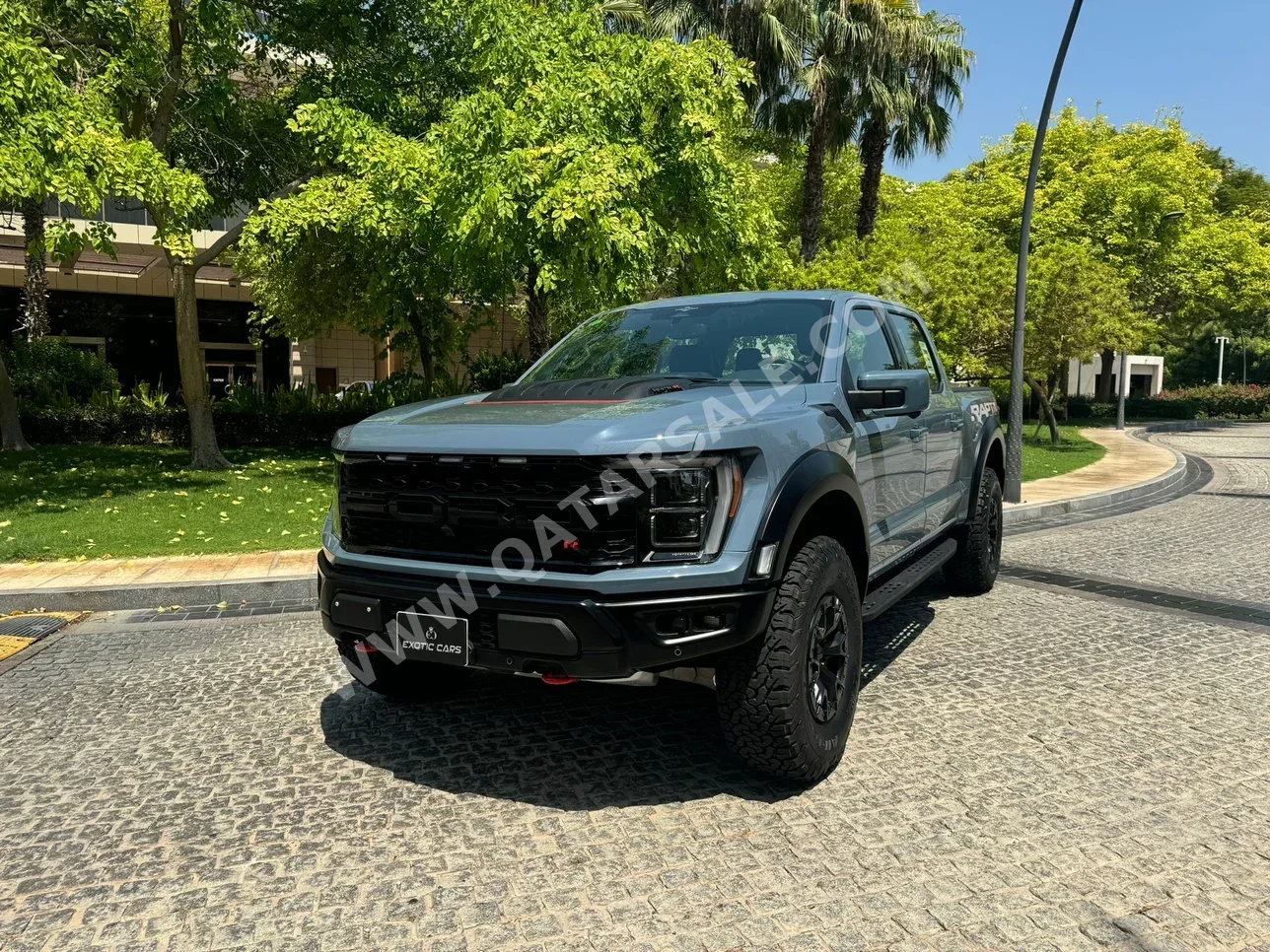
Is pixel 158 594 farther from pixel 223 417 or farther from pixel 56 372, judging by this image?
pixel 56 372

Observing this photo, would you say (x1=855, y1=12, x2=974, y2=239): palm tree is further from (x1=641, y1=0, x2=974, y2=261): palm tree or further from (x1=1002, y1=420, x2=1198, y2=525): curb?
(x1=1002, y1=420, x2=1198, y2=525): curb

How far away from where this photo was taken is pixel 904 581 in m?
4.47

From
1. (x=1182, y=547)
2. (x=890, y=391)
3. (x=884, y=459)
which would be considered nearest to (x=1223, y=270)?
(x=1182, y=547)

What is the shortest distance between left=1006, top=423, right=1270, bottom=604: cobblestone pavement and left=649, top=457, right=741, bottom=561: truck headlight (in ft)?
17.6

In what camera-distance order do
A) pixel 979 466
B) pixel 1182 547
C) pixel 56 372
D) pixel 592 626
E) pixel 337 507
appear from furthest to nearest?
pixel 56 372 < pixel 1182 547 < pixel 979 466 < pixel 337 507 < pixel 592 626

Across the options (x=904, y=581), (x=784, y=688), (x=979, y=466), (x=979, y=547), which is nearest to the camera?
(x=784, y=688)

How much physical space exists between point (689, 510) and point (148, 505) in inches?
347

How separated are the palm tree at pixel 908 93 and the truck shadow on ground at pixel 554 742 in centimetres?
1992

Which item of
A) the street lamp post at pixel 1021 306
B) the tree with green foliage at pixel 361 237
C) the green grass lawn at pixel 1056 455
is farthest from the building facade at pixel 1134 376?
the street lamp post at pixel 1021 306

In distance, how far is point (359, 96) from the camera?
1233cm

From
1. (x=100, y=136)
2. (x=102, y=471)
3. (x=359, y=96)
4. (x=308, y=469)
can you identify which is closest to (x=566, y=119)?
(x=359, y=96)

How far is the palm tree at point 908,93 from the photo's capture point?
21.4 m

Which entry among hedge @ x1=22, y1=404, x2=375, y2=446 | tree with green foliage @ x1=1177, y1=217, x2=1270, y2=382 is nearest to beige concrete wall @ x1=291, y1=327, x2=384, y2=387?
hedge @ x1=22, y1=404, x2=375, y2=446

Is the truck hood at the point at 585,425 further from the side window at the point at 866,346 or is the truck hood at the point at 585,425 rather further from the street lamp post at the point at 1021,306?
the street lamp post at the point at 1021,306
